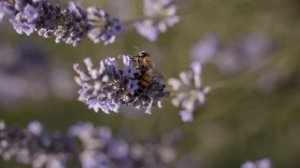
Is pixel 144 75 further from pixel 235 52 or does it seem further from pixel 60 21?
pixel 235 52

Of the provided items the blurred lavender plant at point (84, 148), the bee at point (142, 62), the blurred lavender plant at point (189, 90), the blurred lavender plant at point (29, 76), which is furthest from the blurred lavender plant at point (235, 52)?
the bee at point (142, 62)

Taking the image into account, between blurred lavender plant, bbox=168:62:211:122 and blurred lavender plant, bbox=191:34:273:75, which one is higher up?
blurred lavender plant, bbox=191:34:273:75

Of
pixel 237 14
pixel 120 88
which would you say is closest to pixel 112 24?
pixel 120 88

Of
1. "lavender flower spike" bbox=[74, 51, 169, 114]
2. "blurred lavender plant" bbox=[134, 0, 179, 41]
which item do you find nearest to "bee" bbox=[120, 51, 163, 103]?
"lavender flower spike" bbox=[74, 51, 169, 114]

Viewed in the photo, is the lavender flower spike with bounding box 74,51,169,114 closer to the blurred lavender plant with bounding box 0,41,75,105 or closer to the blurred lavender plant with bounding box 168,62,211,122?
the blurred lavender plant with bounding box 168,62,211,122

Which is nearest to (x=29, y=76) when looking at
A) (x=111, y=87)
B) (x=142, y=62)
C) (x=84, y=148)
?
(x=84, y=148)

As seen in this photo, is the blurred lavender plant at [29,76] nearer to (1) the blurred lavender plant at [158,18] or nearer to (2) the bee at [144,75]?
(1) the blurred lavender plant at [158,18]
